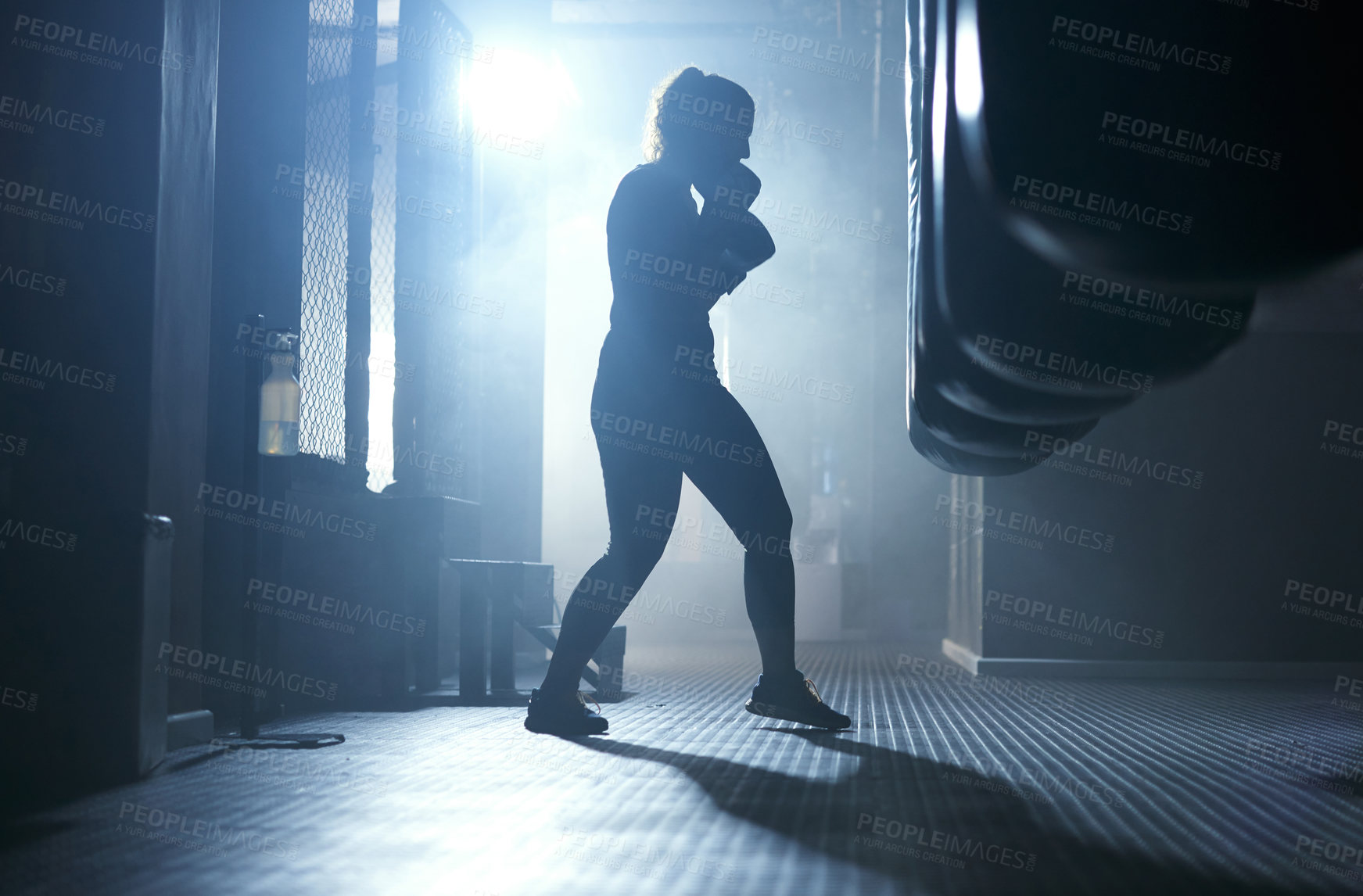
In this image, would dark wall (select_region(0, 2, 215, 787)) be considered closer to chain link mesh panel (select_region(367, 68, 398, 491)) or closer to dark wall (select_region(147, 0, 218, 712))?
dark wall (select_region(147, 0, 218, 712))

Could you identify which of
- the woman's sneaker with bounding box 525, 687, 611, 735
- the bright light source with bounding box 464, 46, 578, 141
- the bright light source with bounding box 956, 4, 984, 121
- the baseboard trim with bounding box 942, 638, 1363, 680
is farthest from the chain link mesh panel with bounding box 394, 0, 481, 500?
the bright light source with bounding box 956, 4, 984, 121

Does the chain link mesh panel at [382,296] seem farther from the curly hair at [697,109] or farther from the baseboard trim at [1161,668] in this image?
the baseboard trim at [1161,668]

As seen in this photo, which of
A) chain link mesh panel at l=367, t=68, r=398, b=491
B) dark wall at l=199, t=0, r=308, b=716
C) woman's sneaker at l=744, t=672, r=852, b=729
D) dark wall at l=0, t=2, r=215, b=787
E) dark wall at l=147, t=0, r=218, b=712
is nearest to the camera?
dark wall at l=0, t=2, r=215, b=787

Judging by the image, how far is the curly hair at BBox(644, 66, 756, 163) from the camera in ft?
7.55

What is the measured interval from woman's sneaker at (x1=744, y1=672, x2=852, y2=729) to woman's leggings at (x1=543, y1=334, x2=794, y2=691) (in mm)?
39

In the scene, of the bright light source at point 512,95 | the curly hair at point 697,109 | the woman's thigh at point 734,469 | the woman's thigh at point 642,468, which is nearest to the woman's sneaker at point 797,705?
the woman's thigh at point 734,469

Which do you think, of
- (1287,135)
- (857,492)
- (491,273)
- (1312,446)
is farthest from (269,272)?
(857,492)

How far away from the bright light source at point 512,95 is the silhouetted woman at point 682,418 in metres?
2.57

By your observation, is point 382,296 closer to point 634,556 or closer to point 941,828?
point 634,556

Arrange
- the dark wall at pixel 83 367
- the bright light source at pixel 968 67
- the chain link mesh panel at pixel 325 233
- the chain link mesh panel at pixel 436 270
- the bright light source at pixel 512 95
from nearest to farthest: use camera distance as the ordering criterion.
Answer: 1. the bright light source at pixel 968 67
2. the dark wall at pixel 83 367
3. the chain link mesh panel at pixel 325 233
4. the chain link mesh panel at pixel 436 270
5. the bright light source at pixel 512 95

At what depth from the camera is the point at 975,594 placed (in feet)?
13.7

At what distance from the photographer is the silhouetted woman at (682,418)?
7.36 feet

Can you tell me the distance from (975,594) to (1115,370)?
3142mm

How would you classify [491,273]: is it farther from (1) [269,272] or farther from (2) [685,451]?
(2) [685,451]
